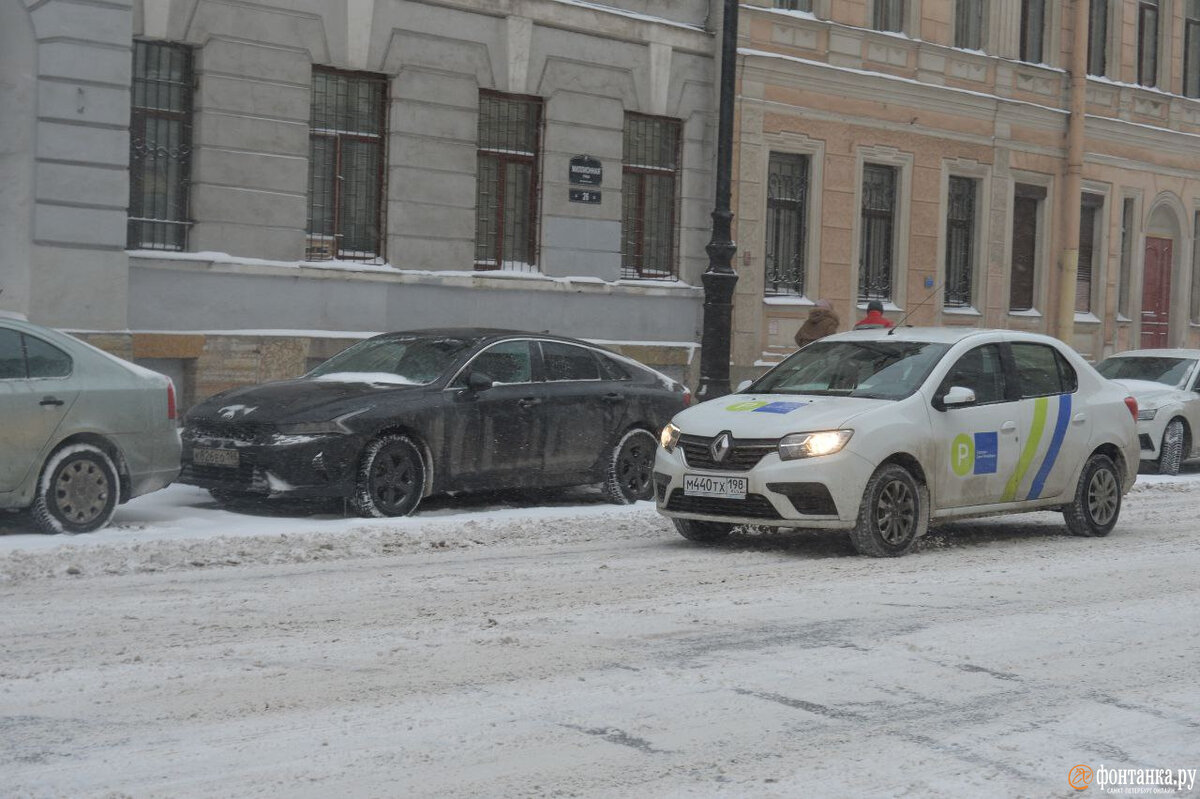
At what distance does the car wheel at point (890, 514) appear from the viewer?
11125 millimetres

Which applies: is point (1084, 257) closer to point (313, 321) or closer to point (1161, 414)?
point (1161, 414)

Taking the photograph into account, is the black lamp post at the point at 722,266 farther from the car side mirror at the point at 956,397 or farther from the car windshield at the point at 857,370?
the car side mirror at the point at 956,397

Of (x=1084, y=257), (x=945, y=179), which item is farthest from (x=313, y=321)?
(x=1084, y=257)

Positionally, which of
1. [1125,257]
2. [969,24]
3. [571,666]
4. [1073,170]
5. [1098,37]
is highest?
[1098,37]

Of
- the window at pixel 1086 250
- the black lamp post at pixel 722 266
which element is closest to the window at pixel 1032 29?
→ the window at pixel 1086 250

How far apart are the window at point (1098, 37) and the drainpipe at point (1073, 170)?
1.24 m

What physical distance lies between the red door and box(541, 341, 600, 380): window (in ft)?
70.2

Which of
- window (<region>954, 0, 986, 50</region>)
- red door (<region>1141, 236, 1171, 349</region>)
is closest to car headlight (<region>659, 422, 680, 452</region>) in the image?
window (<region>954, 0, 986, 50</region>)

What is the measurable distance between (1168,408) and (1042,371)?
824cm

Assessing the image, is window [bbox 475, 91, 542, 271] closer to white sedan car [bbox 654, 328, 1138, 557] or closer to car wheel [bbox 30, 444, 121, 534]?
white sedan car [bbox 654, 328, 1138, 557]

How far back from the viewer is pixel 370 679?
6961 millimetres

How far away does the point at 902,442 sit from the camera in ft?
37.0

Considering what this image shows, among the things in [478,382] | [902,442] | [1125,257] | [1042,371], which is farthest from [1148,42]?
[902,442]

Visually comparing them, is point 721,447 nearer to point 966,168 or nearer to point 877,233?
point 877,233
